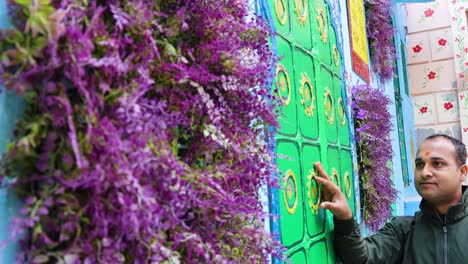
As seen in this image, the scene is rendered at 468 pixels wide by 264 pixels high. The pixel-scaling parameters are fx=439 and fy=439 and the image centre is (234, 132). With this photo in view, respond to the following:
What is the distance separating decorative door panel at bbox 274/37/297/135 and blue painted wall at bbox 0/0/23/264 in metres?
0.88

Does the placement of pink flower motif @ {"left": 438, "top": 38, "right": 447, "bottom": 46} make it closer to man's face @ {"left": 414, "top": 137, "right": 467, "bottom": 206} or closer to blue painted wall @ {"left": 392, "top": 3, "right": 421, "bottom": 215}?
blue painted wall @ {"left": 392, "top": 3, "right": 421, "bottom": 215}

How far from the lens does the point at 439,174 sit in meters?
1.82

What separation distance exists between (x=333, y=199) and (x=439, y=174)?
0.51 m

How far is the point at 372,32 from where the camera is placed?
2.99m

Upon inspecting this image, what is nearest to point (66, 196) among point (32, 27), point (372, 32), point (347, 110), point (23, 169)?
point (23, 169)

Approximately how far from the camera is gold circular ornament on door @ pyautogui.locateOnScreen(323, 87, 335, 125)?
6.17 ft

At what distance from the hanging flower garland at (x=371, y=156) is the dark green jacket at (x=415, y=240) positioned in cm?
24

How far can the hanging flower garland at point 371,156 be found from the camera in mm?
2266

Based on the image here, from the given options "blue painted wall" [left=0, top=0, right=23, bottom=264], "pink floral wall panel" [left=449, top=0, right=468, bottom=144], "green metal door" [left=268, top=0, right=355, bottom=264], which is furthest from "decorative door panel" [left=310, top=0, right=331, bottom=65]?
"pink floral wall panel" [left=449, top=0, right=468, bottom=144]

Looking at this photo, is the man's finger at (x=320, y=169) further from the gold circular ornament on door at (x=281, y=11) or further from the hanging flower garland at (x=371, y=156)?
the hanging flower garland at (x=371, y=156)

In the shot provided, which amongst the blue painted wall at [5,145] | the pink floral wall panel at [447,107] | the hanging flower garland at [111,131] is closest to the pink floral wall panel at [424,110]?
the pink floral wall panel at [447,107]

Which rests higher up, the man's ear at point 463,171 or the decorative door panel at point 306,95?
the decorative door panel at point 306,95

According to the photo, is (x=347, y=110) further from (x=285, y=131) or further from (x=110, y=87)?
(x=110, y=87)

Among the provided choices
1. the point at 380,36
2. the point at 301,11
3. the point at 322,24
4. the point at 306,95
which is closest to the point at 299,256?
the point at 306,95
